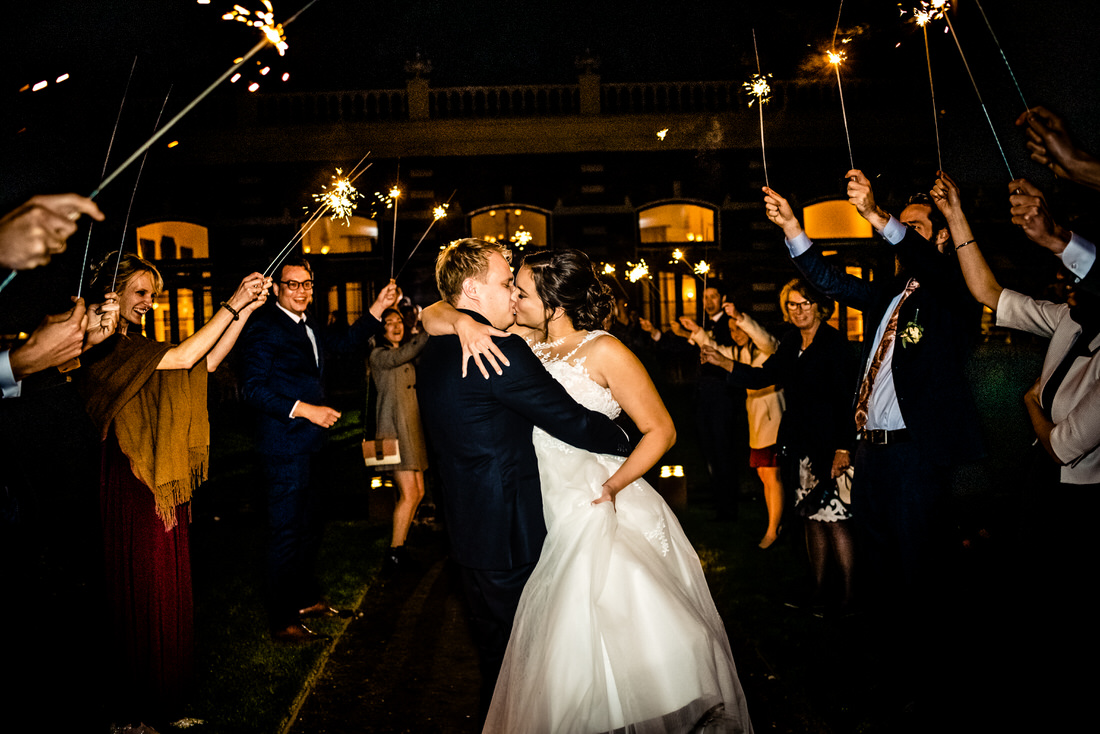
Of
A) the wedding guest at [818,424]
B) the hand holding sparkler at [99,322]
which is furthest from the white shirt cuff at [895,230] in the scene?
the hand holding sparkler at [99,322]

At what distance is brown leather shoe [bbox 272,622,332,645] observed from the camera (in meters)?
4.37

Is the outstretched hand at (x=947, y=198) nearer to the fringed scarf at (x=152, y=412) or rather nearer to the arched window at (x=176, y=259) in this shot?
the fringed scarf at (x=152, y=412)

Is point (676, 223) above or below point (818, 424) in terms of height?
above

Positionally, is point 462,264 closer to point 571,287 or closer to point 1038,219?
point 571,287

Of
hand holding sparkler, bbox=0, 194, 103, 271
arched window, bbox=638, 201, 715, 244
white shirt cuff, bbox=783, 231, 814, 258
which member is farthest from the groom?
arched window, bbox=638, 201, 715, 244

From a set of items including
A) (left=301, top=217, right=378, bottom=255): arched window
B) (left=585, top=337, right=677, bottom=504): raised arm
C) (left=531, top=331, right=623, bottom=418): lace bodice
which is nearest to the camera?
(left=585, top=337, right=677, bottom=504): raised arm

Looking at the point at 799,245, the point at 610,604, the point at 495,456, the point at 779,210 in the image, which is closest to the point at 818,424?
the point at 799,245

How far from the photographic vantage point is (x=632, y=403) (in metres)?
2.91

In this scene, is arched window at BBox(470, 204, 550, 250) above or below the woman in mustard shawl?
above

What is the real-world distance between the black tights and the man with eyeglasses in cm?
64

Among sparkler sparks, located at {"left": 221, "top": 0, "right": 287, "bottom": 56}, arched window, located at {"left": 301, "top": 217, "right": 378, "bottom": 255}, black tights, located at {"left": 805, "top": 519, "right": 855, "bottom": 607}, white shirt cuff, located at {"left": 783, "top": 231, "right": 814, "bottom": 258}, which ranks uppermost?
arched window, located at {"left": 301, "top": 217, "right": 378, "bottom": 255}

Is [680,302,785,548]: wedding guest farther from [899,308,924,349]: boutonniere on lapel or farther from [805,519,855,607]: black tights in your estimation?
[899,308,924,349]: boutonniere on lapel

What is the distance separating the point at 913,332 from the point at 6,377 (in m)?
3.76

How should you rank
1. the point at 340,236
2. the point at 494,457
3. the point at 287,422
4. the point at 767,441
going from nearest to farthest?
the point at 494,457 < the point at 287,422 < the point at 767,441 < the point at 340,236
